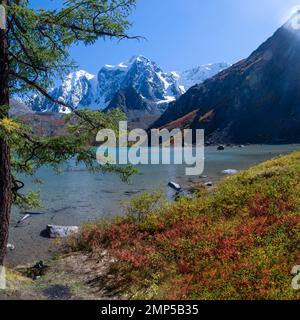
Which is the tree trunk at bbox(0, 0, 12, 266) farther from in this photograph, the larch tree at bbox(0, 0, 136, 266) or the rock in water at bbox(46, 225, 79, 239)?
the rock in water at bbox(46, 225, 79, 239)

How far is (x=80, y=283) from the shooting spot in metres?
12.0

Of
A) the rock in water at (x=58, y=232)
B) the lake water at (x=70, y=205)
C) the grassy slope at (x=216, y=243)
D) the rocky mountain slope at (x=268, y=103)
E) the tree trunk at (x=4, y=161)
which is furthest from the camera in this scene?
the rocky mountain slope at (x=268, y=103)

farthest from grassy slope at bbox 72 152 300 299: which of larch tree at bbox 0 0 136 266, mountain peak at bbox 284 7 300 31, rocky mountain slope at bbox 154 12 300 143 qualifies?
mountain peak at bbox 284 7 300 31

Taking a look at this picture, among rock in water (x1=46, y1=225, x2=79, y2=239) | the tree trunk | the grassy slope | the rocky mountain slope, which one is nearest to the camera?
the grassy slope

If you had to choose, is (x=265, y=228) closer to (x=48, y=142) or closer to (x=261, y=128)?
(x=48, y=142)

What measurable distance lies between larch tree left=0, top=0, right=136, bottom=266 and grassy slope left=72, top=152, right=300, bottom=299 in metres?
3.11

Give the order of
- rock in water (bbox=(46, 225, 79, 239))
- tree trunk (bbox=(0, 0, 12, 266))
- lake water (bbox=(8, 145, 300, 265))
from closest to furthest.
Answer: tree trunk (bbox=(0, 0, 12, 266)) < lake water (bbox=(8, 145, 300, 265)) < rock in water (bbox=(46, 225, 79, 239))

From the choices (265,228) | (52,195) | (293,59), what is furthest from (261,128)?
(265,228)

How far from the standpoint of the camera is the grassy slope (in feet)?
30.8

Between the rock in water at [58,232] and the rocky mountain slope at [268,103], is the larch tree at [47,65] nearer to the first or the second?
the rock in water at [58,232]

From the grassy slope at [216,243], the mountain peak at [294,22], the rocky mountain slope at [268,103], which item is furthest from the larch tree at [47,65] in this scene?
the mountain peak at [294,22]

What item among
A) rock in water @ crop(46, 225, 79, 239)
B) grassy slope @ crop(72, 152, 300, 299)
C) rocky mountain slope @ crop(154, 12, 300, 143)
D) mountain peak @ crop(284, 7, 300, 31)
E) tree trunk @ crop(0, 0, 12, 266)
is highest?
mountain peak @ crop(284, 7, 300, 31)

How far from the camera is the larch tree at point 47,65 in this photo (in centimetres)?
952

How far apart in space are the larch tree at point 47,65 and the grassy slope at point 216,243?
10.2ft
